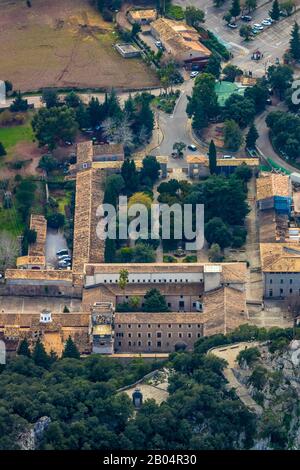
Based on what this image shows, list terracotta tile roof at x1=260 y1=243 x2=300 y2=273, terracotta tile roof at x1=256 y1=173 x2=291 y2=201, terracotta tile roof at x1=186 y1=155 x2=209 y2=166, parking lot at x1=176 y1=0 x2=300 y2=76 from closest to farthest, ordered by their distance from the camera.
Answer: terracotta tile roof at x1=260 y1=243 x2=300 y2=273 → terracotta tile roof at x1=256 y1=173 x2=291 y2=201 → terracotta tile roof at x1=186 y1=155 x2=209 y2=166 → parking lot at x1=176 y1=0 x2=300 y2=76

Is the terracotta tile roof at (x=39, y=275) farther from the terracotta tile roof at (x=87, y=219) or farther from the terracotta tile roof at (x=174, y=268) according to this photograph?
the terracotta tile roof at (x=174, y=268)

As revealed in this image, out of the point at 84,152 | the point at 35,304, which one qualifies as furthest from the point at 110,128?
the point at 35,304

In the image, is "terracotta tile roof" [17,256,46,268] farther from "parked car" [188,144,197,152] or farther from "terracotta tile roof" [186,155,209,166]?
"parked car" [188,144,197,152]

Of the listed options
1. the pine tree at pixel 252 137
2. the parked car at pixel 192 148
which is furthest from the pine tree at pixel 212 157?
the parked car at pixel 192 148

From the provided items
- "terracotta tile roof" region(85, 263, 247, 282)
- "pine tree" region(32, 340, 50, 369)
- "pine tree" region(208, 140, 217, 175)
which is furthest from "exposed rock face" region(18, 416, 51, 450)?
"pine tree" region(208, 140, 217, 175)

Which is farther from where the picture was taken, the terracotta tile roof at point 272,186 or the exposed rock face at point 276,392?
the terracotta tile roof at point 272,186

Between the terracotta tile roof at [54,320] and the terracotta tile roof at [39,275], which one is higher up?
the terracotta tile roof at [39,275]

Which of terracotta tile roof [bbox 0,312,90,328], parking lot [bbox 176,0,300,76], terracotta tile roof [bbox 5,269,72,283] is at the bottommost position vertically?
terracotta tile roof [bbox 0,312,90,328]
